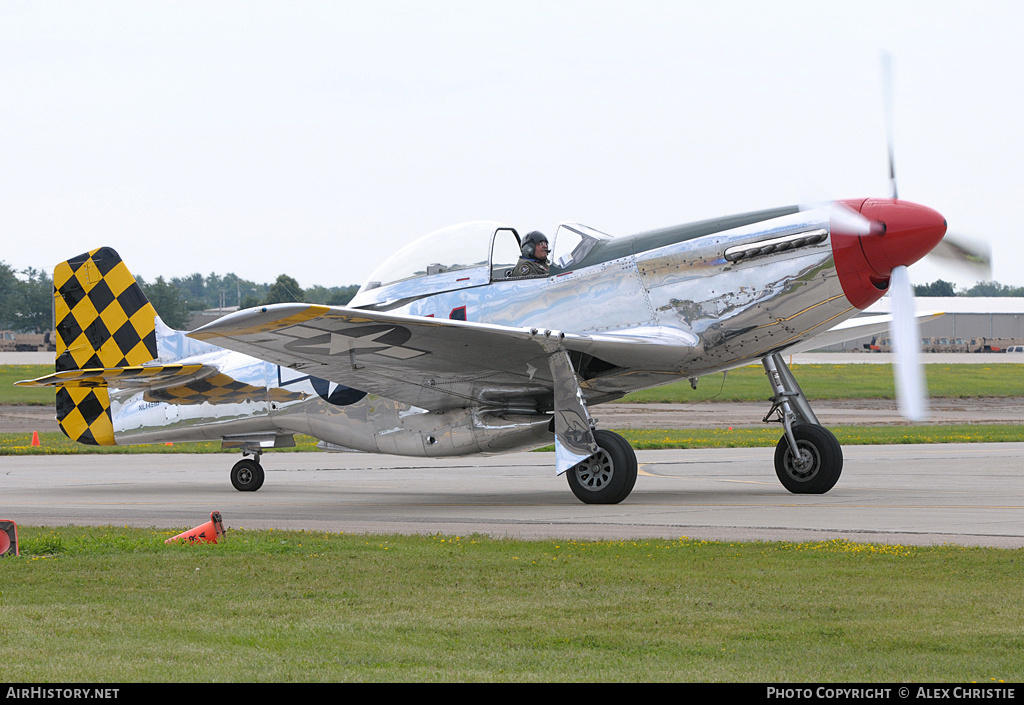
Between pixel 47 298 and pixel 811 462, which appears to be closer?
pixel 811 462

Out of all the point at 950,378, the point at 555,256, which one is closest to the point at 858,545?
the point at 555,256

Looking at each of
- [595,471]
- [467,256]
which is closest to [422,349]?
[467,256]

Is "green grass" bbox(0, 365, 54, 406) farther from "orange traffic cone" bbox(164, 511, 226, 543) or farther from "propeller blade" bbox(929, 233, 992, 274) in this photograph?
"propeller blade" bbox(929, 233, 992, 274)

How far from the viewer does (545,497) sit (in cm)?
1395

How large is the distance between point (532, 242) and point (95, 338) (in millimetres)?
7076

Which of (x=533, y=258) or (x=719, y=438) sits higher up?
(x=533, y=258)

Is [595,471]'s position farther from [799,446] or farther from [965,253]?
[965,253]

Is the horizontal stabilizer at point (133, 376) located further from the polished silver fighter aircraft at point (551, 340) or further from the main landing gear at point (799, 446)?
the main landing gear at point (799, 446)

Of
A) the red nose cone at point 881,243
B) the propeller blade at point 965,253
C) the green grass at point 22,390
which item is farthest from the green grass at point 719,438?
the green grass at point 22,390

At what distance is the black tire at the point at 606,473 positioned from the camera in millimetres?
12297

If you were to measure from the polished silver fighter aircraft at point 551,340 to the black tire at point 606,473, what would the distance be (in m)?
0.02

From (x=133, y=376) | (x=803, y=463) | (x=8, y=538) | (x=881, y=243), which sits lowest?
(x=803, y=463)

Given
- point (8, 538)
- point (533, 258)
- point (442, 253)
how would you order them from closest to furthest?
1. point (8, 538)
2. point (533, 258)
3. point (442, 253)

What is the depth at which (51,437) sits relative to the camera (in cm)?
2670
